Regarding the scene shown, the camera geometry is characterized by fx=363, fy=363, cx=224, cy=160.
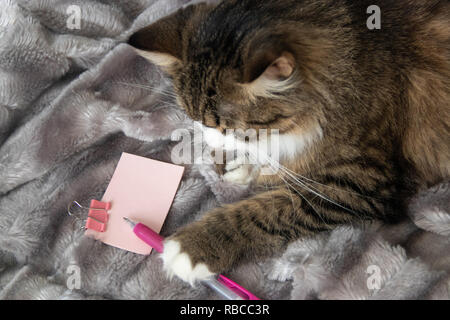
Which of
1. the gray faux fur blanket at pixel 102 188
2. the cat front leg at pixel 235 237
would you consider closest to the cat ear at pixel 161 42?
the gray faux fur blanket at pixel 102 188

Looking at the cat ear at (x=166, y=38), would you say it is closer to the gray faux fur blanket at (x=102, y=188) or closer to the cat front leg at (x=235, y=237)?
the gray faux fur blanket at (x=102, y=188)

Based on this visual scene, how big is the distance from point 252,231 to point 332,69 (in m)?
0.50

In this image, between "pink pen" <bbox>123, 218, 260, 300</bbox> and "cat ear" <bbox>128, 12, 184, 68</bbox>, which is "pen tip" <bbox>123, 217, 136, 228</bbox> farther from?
"cat ear" <bbox>128, 12, 184, 68</bbox>

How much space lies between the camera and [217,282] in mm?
1052

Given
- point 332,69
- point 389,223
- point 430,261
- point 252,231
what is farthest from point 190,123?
point 430,261

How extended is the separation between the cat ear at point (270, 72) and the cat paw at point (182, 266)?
0.51 metres

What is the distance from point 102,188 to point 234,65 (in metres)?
0.73

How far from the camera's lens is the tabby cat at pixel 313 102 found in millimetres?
867

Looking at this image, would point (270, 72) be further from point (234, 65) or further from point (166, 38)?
point (166, 38)

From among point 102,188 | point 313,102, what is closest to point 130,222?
point 102,188

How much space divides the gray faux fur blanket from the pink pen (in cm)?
4

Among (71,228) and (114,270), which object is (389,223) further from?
(71,228)

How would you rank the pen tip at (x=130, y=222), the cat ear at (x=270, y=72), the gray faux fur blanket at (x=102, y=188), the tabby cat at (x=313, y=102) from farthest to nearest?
the pen tip at (x=130, y=222) → the gray faux fur blanket at (x=102, y=188) → the tabby cat at (x=313, y=102) → the cat ear at (x=270, y=72)

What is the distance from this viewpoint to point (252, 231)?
107cm
